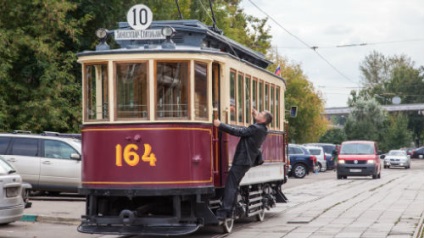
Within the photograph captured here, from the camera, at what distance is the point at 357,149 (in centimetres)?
4322

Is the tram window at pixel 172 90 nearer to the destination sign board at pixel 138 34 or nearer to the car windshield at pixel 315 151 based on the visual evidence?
the destination sign board at pixel 138 34

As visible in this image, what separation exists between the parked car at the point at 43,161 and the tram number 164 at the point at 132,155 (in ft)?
31.6

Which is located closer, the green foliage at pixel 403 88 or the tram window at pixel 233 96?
the tram window at pixel 233 96

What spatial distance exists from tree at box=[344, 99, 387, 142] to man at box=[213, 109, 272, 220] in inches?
2892

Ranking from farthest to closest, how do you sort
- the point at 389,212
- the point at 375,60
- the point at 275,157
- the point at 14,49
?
the point at 375,60 → the point at 14,49 → the point at 389,212 → the point at 275,157

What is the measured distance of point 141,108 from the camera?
1416 centimetres

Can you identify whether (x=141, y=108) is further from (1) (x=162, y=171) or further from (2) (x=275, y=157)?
(2) (x=275, y=157)

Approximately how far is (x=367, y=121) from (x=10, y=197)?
78520 millimetres

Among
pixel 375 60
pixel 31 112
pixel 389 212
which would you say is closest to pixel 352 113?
pixel 375 60

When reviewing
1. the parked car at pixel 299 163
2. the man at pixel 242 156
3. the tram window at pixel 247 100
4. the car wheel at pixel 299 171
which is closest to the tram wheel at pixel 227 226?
the man at pixel 242 156

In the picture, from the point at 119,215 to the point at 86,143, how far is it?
1.22 meters

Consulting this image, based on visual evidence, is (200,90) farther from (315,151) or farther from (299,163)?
(315,151)

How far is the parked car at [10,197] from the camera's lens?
1426 centimetres

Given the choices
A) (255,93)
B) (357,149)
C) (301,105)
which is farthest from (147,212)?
(301,105)
